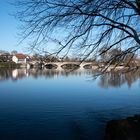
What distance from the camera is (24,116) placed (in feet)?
48.0

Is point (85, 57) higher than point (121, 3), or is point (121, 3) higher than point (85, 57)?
point (121, 3)

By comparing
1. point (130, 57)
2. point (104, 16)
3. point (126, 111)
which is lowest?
point (126, 111)

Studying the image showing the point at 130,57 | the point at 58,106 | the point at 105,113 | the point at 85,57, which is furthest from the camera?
the point at 58,106

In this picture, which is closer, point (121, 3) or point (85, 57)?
point (121, 3)

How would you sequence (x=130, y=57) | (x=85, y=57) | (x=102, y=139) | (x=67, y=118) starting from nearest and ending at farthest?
(x=85, y=57) < (x=130, y=57) < (x=102, y=139) < (x=67, y=118)

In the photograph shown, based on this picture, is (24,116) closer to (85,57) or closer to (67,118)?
(67,118)

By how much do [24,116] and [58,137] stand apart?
166 inches

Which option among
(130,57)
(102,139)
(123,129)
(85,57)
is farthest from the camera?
(102,139)

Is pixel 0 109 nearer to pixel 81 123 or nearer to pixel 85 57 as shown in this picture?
pixel 81 123

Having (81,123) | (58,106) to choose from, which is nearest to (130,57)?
(81,123)

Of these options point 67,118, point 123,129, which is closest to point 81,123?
point 67,118

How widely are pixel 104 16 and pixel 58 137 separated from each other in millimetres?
5988

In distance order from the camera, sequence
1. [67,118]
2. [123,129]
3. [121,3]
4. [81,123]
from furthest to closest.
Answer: [67,118] → [81,123] → [123,129] → [121,3]

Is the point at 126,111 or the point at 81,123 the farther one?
the point at 126,111
